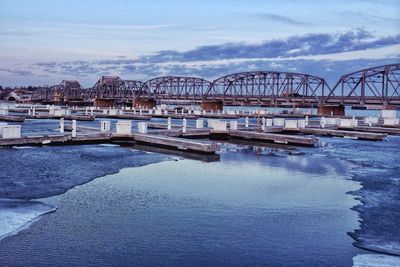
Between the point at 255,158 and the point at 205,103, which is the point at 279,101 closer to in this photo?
the point at 205,103

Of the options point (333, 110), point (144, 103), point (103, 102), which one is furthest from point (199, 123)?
point (103, 102)

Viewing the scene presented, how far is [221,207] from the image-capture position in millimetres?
13117

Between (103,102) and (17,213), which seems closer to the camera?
(17,213)

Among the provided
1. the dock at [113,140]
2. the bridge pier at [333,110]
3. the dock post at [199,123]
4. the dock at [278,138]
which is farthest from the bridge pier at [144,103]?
the dock at [113,140]

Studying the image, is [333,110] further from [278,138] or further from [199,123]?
[278,138]

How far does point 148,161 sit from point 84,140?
9504 millimetres

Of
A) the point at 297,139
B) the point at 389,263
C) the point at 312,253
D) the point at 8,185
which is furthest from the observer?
the point at 297,139

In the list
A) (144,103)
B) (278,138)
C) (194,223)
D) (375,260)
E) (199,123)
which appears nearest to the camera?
(375,260)

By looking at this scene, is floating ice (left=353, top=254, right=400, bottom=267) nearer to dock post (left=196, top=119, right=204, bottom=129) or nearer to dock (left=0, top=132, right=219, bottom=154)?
dock (left=0, top=132, right=219, bottom=154)

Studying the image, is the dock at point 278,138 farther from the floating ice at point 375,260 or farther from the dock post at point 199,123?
the floating ice at point 375,260

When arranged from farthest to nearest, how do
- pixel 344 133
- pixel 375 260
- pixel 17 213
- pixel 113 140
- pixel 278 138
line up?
pixel 344 133
pixel 278 138
pixel 113 140
pixel 17 213
pixel 375 260

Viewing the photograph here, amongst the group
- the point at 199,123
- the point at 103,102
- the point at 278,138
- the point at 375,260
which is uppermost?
the point at 103,102

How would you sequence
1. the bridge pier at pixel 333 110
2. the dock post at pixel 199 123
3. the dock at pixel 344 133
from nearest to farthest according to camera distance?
the dock post at pixel 199 123
the dock at pixel 344 133
the bridge pier at pixel 333 110

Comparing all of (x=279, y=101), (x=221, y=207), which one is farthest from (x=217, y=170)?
(x=279, y=101)
